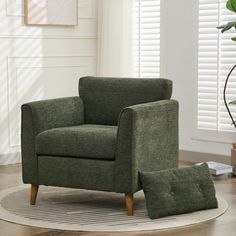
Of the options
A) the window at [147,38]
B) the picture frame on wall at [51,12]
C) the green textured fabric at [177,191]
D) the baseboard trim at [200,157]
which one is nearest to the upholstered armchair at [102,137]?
the green textured fabric at [177,191]

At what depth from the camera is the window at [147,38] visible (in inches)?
235

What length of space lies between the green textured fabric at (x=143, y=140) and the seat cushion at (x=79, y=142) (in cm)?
9

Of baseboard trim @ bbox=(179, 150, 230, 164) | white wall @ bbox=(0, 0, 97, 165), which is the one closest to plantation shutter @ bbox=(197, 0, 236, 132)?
baseboard trim @ bbox=(179, 150, 230, 164)

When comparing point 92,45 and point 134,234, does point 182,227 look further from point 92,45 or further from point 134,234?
point 92,45

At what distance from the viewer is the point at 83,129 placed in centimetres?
408

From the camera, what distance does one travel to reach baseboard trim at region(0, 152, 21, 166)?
562 centimetres

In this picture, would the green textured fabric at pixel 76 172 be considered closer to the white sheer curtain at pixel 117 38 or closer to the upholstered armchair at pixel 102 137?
the upholstered armchair at pixel 102 137

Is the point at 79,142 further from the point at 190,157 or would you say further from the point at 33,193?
the point at 190,157

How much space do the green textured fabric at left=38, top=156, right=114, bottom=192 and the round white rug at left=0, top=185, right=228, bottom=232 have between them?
16 cm

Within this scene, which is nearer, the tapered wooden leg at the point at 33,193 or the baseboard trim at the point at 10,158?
the tapered wooden leg at the point at 33,193

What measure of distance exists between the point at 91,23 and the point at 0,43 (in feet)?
3.48

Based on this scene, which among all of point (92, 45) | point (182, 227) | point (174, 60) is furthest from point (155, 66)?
point (182, 227)

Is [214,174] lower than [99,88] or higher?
lower

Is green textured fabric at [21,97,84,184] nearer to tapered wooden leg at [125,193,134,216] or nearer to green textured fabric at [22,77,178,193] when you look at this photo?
green textured fabric at [22,77,178,193]
